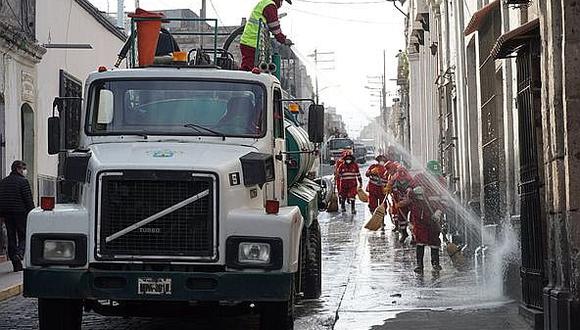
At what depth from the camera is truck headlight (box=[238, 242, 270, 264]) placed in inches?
310

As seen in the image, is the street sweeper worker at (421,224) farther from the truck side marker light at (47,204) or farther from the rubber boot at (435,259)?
the truck side marker light at (47,204)

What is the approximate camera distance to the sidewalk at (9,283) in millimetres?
12523

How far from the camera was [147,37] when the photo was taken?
10742mm

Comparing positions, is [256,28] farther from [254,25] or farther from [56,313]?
[56,313]

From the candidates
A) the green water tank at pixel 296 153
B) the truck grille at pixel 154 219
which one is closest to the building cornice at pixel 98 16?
the green water tank at pixel 296 153

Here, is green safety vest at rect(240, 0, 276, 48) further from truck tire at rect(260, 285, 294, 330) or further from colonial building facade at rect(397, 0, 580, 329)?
truck tire at rect(260, 285, 294, 330)

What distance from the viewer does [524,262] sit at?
9.68 m

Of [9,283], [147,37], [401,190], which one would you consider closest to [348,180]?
[401,190]

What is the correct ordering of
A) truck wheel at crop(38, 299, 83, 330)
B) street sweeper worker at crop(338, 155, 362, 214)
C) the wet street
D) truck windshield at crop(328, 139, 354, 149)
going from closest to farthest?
truck wheel at crop(38, 299, 83, 330) → the wet street → street sweeper worker at crop(338, 155, 362, 214) → truck windshield at crop(328, 139, 354, 149)

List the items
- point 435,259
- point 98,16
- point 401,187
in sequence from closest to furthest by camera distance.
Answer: point 435,259
point 401,187
point 98,16

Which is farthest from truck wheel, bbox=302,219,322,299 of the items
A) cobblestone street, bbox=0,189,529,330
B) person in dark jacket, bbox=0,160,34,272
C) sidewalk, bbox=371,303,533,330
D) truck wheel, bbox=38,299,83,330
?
person in dark jacket, bbox=0,160,34,272

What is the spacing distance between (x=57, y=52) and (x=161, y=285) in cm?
1455

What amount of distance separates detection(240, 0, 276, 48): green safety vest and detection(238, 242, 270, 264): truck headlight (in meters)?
3.83

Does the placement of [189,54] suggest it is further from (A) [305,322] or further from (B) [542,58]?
(B) [542,58]
